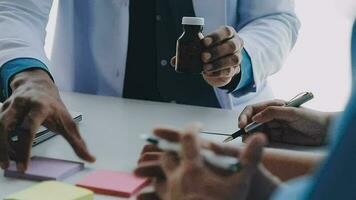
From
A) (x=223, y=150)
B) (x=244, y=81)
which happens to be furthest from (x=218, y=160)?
(x=244, y=81)

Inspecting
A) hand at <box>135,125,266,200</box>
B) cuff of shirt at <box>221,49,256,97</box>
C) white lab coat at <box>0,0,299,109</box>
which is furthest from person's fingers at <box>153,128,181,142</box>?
white lab coat at <box>0,0,299,109</box>

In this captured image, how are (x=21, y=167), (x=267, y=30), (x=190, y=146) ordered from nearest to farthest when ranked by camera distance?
(x=190, y=146) < (x=21, y=167) < (x=267, y=30)

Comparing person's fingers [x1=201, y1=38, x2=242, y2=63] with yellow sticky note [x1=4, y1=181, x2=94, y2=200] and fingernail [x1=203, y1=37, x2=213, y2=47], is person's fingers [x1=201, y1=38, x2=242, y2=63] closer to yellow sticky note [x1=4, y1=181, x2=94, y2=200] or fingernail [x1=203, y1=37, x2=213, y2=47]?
fingernail [x1=203, y1=37, x2=213, y2=47]

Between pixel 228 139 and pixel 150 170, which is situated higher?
pixel 150 170

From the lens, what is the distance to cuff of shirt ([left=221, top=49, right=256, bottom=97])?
132 centimetres

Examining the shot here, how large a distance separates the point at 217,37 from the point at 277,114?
0.69 ft

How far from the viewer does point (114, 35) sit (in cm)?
153

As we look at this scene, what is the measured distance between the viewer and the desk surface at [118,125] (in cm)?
93

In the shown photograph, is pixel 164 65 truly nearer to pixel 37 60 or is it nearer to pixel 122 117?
pixel 122 117

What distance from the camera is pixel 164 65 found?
153 centimetres

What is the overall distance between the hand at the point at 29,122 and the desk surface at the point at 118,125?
0.03 meters

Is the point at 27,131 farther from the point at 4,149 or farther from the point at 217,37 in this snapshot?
the point at 217,37

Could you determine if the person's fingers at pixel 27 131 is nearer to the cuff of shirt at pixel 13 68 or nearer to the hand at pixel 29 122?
the hand at pixel 29 122

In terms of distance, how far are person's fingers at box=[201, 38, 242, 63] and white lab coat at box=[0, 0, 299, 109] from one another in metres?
0.22
